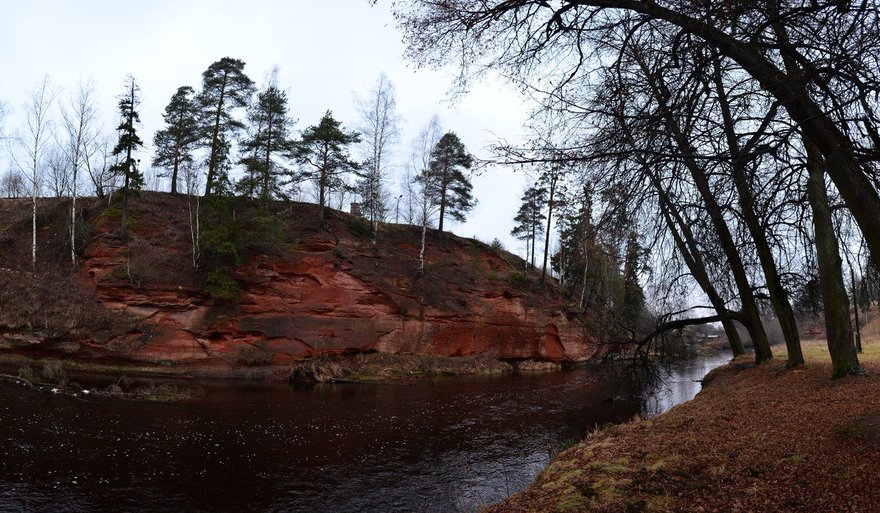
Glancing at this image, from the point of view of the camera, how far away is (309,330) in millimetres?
26906

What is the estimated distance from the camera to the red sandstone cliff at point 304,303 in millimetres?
24000

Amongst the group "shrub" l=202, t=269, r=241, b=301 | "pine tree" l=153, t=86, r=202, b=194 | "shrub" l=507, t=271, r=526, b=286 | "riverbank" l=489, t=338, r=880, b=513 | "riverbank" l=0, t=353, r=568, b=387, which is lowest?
"riverbank" l=0, t=353, r=568, b=387

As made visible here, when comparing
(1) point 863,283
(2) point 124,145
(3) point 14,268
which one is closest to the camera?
(1) point 863,283

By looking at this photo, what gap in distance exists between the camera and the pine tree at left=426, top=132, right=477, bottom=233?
3556cm

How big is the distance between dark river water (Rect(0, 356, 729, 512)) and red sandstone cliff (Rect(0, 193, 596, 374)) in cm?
671

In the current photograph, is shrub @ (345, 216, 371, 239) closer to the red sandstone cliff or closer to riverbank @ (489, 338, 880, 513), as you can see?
the red sandstone cliff

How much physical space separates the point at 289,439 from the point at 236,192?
20.3m

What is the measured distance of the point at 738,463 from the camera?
204 inches

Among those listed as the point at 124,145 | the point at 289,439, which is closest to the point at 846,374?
the point at 289,439

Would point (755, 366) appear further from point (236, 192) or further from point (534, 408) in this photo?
point (236, 192)

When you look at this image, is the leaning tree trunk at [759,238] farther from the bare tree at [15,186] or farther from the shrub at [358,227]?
the bare tree at [15,186]

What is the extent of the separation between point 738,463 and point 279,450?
9.19m

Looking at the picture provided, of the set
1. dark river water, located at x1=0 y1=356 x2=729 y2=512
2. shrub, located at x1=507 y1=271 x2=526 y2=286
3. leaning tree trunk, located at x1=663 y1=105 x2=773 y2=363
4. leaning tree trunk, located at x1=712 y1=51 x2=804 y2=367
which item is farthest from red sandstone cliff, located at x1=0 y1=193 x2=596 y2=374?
leaning tree trunk, located at x1=712 y1=51 x2=804 y2=367

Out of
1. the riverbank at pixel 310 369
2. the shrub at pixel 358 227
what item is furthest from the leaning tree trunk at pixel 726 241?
the shrub at pixel 358 227
